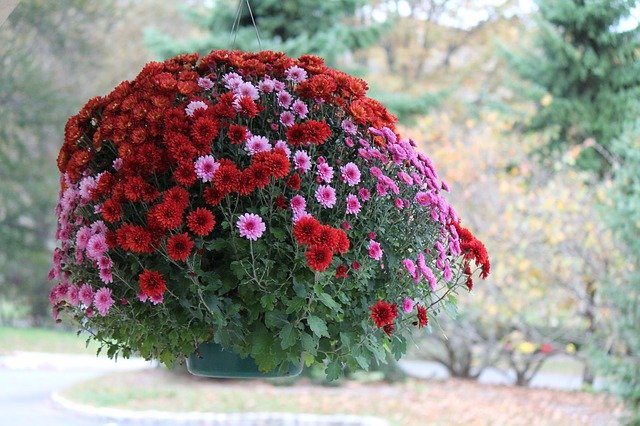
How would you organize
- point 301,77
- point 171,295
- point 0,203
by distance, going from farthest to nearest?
1. point 0,203
2. point 301,77
3. point 171,295

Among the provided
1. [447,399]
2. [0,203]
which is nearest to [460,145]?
[447,399]

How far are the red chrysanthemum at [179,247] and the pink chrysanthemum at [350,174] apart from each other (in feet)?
0.90

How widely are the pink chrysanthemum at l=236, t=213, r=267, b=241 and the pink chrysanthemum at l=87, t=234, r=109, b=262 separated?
0.72 feet

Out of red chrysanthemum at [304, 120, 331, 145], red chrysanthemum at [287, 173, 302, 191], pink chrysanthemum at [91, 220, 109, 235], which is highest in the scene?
red chrysanthemum at [304, 120, 331, 145]

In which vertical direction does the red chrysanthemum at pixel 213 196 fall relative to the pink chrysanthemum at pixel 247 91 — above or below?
below

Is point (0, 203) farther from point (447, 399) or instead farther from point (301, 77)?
point (301, 77)

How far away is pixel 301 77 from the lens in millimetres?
1413

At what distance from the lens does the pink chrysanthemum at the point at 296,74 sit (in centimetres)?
141

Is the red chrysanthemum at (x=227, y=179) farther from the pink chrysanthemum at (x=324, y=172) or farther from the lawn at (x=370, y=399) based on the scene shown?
the lawn at (x=370, y=399)

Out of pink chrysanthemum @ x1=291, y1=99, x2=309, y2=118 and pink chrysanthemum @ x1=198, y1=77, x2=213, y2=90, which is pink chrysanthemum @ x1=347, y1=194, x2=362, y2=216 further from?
pink chrysanthemum @ x1=198, y1=77, x2=213, y2=90

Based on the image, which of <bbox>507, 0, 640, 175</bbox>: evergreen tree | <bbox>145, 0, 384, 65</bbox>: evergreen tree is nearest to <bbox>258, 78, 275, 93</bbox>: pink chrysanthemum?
<bbox>145, 0, 384, 65</bbox>: evergreen tree

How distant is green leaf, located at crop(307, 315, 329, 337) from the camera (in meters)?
1.28

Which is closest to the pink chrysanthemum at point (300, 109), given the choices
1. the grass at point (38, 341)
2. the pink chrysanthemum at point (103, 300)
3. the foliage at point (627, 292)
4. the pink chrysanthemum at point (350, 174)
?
the pink chrysanthemum at point (350, 174)

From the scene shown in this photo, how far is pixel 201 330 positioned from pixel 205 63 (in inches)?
18.2
